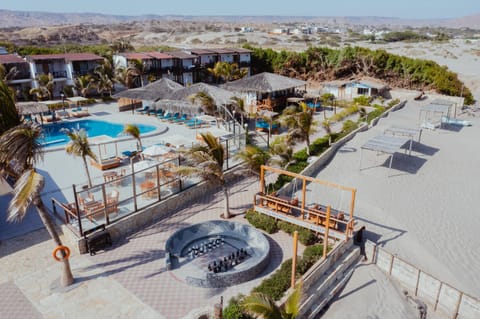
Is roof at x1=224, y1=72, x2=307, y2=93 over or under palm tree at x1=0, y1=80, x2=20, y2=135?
under

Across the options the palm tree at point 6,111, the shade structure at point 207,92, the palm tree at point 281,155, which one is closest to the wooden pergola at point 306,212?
the palm tree at point 281,155

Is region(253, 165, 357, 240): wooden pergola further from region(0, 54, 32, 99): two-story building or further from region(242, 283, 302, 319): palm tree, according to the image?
region(0, 54, 32, 99): two-story building

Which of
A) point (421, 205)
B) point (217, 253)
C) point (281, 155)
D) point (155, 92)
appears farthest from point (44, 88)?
point (421, 205)

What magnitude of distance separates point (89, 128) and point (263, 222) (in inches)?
797

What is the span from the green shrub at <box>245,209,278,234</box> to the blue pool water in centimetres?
1502

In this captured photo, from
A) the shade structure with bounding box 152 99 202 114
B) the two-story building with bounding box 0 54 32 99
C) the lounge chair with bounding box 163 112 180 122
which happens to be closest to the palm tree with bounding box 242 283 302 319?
the shade structure with bounding box 152 99 202 114

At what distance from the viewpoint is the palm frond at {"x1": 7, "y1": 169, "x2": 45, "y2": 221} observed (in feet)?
27.7

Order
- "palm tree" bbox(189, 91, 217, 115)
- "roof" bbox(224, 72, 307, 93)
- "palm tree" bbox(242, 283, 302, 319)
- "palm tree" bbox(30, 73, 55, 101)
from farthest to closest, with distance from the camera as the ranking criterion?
"palm tree" bbox(30, 73, 55, 101)
"roof" bbox(224, 72, 307, 93)
"palm tree" bbox(189, 91, 217, 115)
"palm tree" bbox(242, 283, 302, 319)

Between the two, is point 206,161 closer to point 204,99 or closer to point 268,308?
point 268,308

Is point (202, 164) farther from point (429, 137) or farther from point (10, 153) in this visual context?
point (429, 137)

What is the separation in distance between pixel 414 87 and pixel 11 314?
157 feet

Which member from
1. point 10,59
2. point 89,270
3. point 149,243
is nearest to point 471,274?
point 149,243

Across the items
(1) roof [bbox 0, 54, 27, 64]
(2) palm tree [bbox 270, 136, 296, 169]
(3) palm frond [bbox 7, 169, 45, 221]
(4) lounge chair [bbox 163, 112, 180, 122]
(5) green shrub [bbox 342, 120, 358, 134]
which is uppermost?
(1) roof [bbox 0, 54, 27, 64]

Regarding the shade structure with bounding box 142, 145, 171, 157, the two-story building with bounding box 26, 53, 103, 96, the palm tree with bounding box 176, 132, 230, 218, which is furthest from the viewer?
the two-story building with bounding box 26, 53, 103, 96
